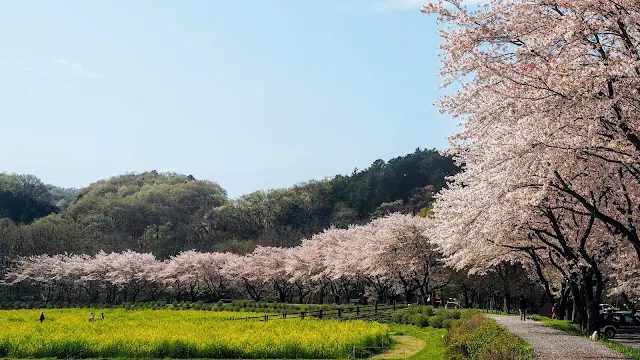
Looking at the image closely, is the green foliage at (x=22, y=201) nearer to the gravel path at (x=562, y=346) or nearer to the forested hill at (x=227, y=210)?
the forested hill at (x=227, y=210)

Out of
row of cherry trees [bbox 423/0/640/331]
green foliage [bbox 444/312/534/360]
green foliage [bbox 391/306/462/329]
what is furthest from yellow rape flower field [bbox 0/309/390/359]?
row of cherry trees [bbox 423/0/640/331]

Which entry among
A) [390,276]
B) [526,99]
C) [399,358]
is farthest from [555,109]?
[390,276]

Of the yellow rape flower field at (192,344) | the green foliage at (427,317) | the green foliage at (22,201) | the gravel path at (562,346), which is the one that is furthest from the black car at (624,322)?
the green foliage at (22,201)

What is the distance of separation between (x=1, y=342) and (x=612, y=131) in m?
21.9

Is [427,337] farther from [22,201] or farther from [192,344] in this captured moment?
[22,201]

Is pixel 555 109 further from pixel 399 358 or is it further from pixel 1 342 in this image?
pixel 1 342

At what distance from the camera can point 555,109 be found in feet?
32.9

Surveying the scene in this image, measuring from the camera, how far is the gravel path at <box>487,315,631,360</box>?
41.7 feet

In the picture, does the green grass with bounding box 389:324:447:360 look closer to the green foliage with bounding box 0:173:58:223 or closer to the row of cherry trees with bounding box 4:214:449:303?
the row of cherry trees with bounding box 4:214:449:303

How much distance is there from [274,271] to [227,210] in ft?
118

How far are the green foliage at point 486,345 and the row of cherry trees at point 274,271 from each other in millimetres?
20641

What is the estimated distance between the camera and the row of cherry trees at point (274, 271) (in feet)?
132

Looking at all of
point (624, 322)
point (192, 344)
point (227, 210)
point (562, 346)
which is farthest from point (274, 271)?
point (562, 346)

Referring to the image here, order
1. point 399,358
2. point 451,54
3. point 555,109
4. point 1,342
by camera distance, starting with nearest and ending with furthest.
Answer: point 555,109
point 451,54
point 399,358
point 1,342
